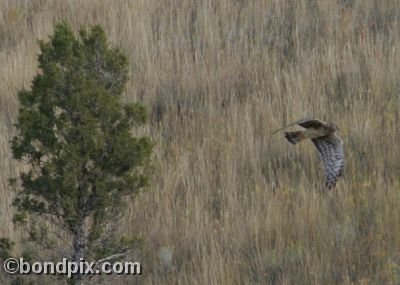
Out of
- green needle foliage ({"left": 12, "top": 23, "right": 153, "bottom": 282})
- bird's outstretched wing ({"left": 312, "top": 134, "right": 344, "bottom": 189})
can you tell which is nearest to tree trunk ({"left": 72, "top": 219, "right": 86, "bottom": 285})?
green needle foliage ({"left": 12, "top": 23, "right": 153, "bottom": 282})

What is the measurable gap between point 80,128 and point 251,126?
2.57 metres

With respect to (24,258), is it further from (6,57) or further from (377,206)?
(6,57)

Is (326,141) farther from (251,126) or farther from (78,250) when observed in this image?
(78,250)

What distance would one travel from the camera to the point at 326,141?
18.7 ft

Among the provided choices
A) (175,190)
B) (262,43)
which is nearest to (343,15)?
(262,43)

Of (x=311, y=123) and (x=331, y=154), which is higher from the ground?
(x=311, y=123)

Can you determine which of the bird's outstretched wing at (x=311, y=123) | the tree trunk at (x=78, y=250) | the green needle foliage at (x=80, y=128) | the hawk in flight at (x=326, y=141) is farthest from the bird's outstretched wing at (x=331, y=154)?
the tree trunk at (x=78, y=250)

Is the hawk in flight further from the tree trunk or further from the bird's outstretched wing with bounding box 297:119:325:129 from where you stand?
the tree trunk

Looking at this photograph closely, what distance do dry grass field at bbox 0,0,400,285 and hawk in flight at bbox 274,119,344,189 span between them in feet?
0.74

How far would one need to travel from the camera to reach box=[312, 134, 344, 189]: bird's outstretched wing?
18.6 feet

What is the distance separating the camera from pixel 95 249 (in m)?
5.30

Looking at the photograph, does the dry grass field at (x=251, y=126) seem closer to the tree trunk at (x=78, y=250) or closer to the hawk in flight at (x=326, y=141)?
the hawk in flight at (x=326, y=141)

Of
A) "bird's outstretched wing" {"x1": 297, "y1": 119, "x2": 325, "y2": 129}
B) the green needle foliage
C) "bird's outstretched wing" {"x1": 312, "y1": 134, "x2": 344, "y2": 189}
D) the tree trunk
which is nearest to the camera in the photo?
the green needle foliage

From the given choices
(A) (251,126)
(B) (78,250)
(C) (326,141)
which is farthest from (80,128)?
(A) (251,126)
